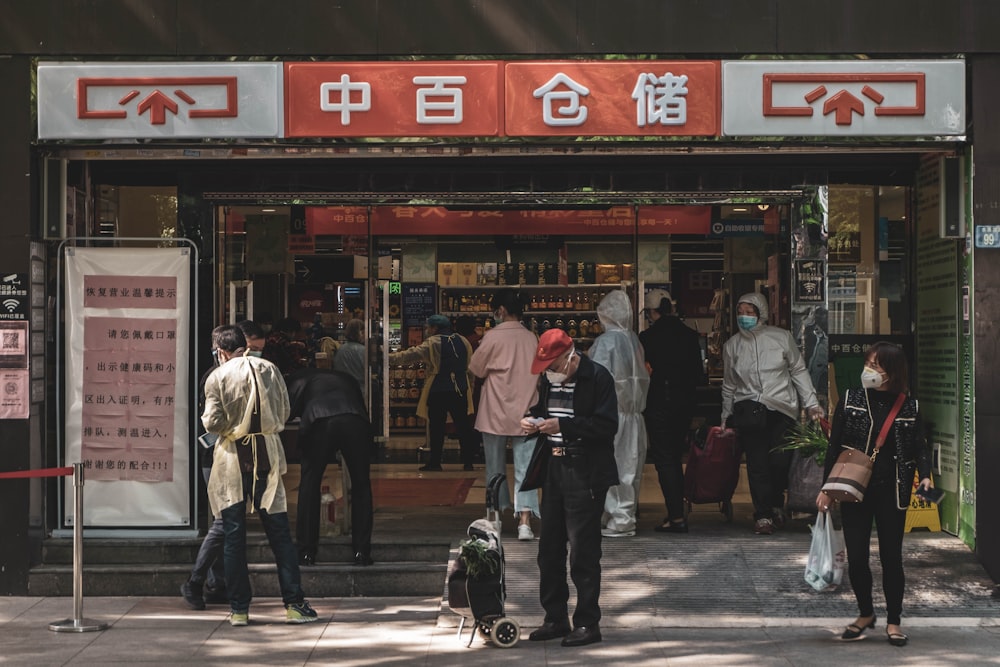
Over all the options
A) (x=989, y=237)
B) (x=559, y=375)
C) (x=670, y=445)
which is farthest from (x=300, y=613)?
(x=989, y=237)

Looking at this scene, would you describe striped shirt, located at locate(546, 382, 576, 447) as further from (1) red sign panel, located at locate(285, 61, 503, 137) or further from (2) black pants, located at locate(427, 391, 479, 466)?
(2) black pants, located at locate(427, 391, 479, 466)

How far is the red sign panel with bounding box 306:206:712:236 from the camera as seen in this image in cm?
1138

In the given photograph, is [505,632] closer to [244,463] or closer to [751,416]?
[244,463]

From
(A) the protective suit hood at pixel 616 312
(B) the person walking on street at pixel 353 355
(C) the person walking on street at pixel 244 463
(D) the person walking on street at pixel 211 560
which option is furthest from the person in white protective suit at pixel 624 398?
(B) the person walking on street at pixel 353 355

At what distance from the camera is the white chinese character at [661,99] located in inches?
338

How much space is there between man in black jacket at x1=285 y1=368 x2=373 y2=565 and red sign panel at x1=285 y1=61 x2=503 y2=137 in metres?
1.81

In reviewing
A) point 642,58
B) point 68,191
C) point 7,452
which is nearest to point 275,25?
point 68,191

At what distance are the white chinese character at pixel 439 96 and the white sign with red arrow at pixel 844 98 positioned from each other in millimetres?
1822

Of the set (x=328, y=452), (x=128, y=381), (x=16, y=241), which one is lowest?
(x=328, y=452)

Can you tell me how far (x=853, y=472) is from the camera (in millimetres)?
6895

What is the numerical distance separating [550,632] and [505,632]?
0.28 meters

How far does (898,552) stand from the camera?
705 centimetres

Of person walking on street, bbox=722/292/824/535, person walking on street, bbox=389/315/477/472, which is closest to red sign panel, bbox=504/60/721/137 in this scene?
person walking on street, bbox=722/292/824/535

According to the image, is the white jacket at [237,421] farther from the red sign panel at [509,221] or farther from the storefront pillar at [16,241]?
the red sign panel at [509,221]
